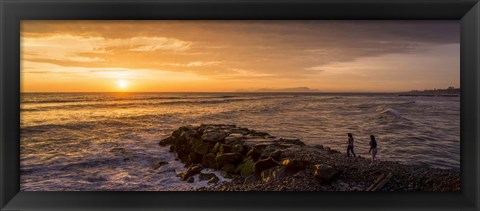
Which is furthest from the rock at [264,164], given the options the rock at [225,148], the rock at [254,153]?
the rock at [225,148]

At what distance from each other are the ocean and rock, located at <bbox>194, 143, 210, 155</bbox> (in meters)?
0.45

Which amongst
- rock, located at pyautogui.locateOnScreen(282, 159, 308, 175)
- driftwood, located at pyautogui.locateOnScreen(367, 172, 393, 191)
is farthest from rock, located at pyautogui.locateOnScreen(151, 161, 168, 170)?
driftwood, located at pyautogui.locateOnScreen(367, 172, 393, 191)

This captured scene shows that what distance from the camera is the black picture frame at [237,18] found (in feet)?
10.9

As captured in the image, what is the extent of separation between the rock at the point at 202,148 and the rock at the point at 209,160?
0.54 ft

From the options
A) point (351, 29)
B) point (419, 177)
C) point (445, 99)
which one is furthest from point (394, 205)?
point (351, 29)

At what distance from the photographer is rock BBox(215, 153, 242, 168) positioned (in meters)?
5.29

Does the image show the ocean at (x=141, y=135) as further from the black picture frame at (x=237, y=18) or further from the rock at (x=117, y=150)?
the black picture frame at (x=237, y=18)

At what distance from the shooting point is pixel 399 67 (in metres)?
4.31

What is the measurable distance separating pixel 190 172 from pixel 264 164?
1.25m

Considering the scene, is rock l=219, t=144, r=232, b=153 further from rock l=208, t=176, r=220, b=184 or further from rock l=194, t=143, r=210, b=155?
rock l=208, t=176, r=220, b=184

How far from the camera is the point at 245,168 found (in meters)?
4.98

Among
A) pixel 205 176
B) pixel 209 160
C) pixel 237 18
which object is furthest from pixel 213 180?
pixel 237 18

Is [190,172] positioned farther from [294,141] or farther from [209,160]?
[294,141]

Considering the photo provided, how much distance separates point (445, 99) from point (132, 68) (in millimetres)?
4290
